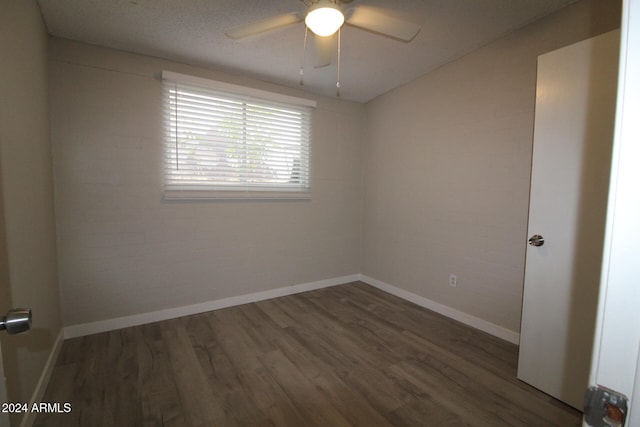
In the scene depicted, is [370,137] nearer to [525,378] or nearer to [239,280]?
[239,280]

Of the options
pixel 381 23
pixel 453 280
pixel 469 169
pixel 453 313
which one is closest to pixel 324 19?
pixel 381 23

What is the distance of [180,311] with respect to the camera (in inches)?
110

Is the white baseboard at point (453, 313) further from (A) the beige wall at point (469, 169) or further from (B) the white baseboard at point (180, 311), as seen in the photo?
(B) the white baseboard at point (180, 311)

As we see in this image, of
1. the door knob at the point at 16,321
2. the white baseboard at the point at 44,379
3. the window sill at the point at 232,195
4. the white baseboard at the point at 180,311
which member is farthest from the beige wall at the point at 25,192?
the window sill at the point at 232,195

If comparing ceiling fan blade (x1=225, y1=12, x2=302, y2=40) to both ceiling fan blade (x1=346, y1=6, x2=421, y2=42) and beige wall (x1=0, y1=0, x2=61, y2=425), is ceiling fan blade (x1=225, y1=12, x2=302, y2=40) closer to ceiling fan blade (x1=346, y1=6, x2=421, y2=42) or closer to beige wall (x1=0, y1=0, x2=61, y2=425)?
ceiling fan blade (x1=346, y1=6, x2=421, y2=42)

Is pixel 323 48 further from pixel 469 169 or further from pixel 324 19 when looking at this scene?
pixel 469 169

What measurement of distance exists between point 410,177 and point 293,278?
6.24 feet

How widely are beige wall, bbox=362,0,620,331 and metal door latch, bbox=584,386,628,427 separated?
6.93 feet

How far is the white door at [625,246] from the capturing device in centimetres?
43

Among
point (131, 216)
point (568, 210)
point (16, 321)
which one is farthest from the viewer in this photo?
point (131, 216)

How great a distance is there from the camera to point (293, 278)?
11.4 feet

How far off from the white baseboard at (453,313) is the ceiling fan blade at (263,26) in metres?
2.87

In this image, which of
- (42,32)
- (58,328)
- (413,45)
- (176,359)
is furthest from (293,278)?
(42,32)

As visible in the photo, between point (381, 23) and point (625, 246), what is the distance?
5.59 feet
